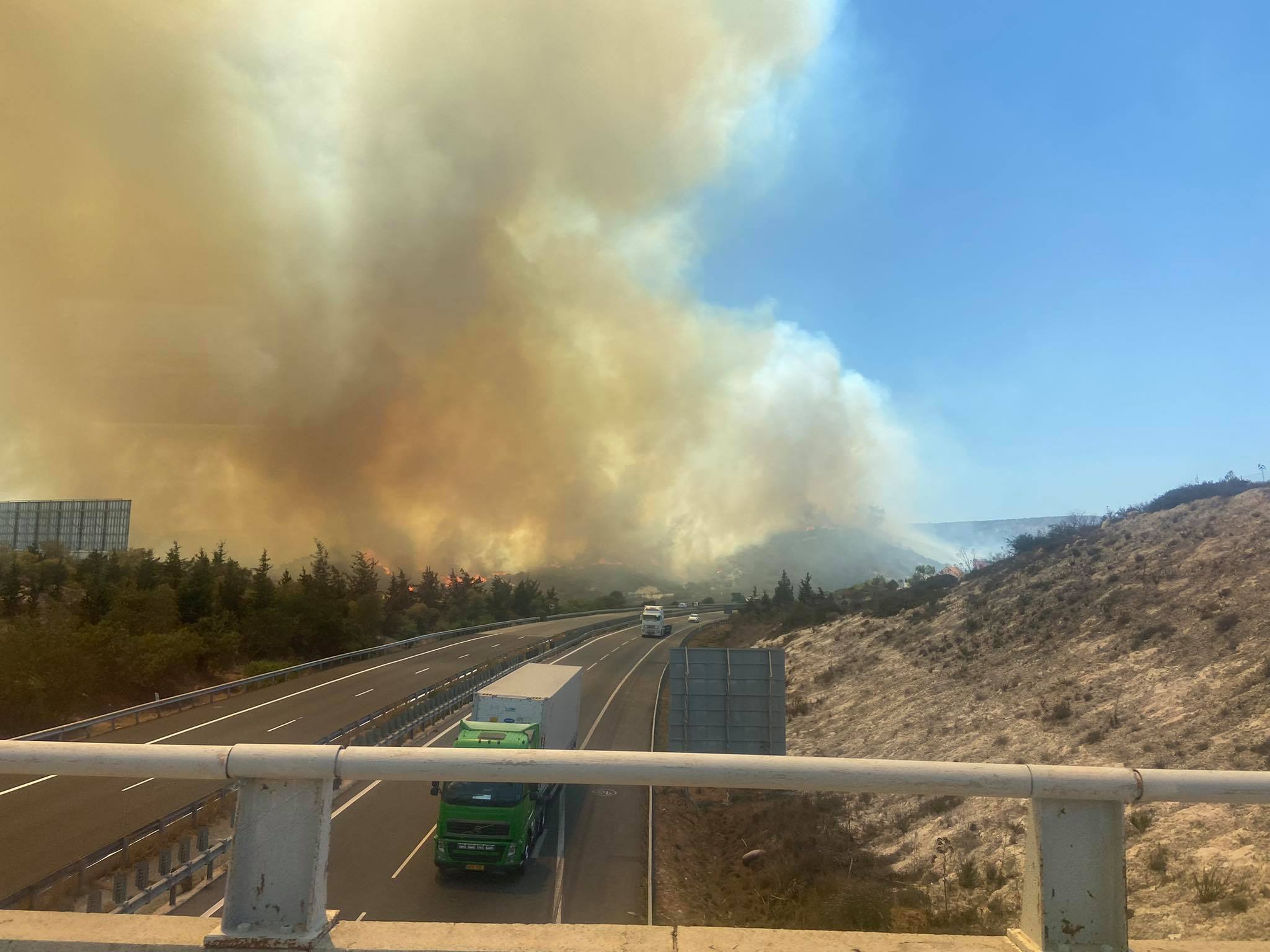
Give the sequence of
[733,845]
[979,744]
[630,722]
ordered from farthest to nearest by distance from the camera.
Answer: [630,722], [979,744], [733,845]

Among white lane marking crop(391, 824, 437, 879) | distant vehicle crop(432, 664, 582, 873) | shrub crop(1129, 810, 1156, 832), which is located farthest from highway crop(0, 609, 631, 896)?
shrub crop(1129, 810, 1156, 832)

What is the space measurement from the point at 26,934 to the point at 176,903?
36.8ft

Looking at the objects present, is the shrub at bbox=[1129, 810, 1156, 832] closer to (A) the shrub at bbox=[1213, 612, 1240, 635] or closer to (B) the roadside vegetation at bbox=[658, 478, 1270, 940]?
(B) the roadside vegetation at bbox=[658, 478, 1270, 940]

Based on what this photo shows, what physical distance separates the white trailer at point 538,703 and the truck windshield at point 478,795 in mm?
4814

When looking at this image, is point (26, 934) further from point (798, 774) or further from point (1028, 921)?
point (1028, 921)

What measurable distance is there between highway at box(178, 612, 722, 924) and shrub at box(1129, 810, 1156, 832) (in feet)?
31.0

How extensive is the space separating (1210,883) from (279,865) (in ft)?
38.3

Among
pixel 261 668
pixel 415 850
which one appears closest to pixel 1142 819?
pixel 415 850

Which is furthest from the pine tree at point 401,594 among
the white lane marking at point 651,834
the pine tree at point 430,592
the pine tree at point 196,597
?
the white lane marking at point 651,834

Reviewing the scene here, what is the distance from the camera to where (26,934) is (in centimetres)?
314

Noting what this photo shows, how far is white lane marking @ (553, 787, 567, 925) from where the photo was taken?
46.1ft

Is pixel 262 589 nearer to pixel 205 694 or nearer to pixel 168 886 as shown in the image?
pixel 205 694

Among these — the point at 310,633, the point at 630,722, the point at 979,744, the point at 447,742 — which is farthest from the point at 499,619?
the point at 979,744

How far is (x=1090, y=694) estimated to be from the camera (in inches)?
933
